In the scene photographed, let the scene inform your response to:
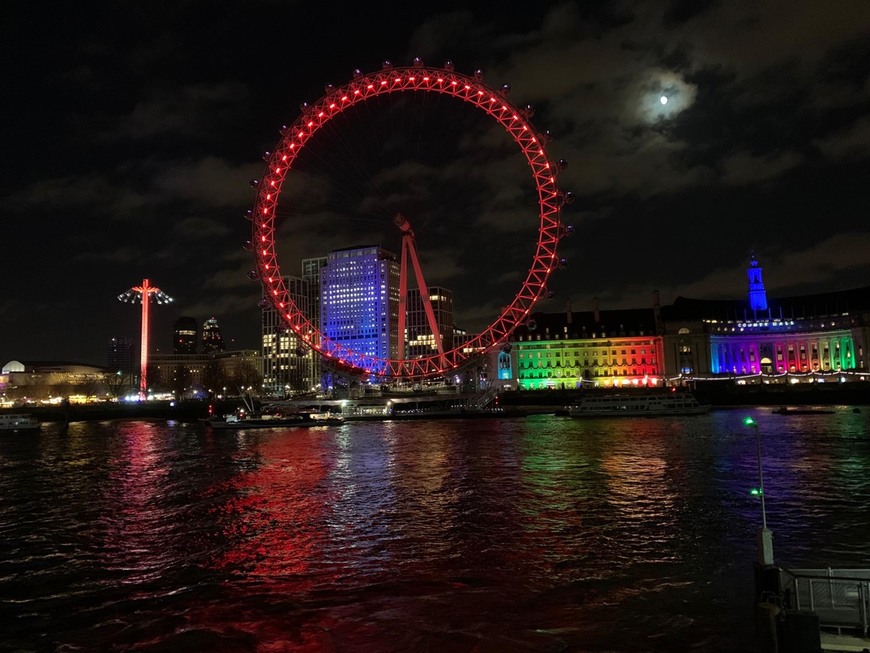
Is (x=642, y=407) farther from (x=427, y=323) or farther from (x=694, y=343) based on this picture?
(x=427, y=323)

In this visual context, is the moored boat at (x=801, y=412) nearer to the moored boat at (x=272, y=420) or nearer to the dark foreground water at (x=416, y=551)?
the dark foreground water at (x=416, y=551)

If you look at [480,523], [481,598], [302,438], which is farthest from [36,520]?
[302,438]

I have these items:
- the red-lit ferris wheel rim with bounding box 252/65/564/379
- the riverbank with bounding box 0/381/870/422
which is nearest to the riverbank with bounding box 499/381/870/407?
the riverbank with bounding box 0/381/870/422

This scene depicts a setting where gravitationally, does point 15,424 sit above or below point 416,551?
above

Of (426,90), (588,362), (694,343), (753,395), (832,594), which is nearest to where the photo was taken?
(832,594)

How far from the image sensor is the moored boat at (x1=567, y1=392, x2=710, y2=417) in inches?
3302

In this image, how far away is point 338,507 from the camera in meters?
25.0

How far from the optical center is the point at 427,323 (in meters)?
189

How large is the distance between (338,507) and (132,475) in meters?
16.8

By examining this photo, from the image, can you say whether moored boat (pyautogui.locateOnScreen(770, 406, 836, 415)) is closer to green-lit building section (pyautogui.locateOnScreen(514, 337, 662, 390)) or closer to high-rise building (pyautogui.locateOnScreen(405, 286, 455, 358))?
green-lit building section (pyautogui.locateOnScreen(514, 337, 662, 390))

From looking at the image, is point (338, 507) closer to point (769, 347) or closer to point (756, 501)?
point (756, 501)

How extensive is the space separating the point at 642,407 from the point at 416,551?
7226 centimetres

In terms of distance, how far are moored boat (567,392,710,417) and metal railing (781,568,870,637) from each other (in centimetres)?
7403

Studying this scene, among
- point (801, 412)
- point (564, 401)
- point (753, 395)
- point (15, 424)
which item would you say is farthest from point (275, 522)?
point (753, 395)
